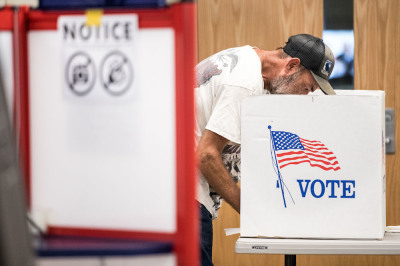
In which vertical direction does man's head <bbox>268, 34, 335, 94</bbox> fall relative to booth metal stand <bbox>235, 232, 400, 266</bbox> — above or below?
above

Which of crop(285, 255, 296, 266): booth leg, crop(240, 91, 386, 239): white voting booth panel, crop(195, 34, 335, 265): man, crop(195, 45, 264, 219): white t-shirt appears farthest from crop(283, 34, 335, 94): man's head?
crop(285, 255, 296, 266): booth leg

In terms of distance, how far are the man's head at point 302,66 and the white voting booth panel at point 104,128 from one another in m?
1.43

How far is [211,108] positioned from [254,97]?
12.7 inches

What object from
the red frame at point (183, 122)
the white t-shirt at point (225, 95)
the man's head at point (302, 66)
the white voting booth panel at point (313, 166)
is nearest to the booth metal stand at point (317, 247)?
the white voting booth panel at point (313, 166)

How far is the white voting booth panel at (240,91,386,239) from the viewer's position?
1523 millimetres

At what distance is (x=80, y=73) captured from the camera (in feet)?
2.16

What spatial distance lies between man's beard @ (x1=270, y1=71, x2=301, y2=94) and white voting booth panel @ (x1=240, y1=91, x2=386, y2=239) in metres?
0.52

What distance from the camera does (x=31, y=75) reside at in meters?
0.67

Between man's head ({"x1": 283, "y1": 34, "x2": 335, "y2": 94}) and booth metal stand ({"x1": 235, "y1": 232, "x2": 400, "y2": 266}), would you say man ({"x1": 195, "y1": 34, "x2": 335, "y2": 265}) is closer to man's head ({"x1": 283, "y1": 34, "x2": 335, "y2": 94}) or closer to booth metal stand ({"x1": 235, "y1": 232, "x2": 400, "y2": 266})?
man's head ({"x1": 283, "y1": 34, "x2": 335, "y2": 94})

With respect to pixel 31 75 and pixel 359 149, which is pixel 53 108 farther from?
pixel 359 149

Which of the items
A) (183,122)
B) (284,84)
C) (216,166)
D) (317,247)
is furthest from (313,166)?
(183,122)

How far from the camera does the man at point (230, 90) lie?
5.63 feet

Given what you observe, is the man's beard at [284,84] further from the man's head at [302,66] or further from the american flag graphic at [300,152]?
the american flag graphic at [300,152]

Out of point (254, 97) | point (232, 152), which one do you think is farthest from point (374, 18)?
point (254, 97)
